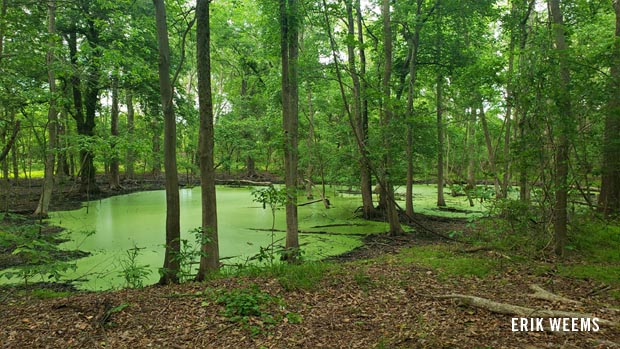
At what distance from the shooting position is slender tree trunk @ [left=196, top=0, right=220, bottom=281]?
4910 millimetres

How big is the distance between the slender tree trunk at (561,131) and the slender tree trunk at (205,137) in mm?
4515

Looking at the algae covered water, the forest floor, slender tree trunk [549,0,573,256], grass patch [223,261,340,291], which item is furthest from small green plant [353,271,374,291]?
slender tree trunk [549,0,573,256]

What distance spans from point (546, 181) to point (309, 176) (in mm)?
10135

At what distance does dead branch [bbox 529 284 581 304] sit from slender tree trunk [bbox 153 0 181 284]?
424 cm

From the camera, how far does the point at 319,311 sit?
3.47 meters

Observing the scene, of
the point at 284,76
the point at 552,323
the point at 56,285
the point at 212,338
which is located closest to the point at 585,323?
the point at 552,323

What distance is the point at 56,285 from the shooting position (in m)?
5.30

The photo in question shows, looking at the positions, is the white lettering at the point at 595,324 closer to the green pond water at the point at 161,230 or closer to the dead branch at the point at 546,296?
the dead branch at the point at 546,296

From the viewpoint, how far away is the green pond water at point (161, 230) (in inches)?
246

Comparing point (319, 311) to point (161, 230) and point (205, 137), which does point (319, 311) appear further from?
point (161, 230)

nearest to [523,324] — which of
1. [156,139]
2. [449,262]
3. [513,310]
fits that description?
[513,310]

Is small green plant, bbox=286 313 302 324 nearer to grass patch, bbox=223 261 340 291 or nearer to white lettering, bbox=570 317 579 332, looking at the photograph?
grass patch, bbox=223 261 340 291

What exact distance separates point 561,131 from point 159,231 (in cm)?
860

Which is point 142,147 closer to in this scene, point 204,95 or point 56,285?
point 56,285
